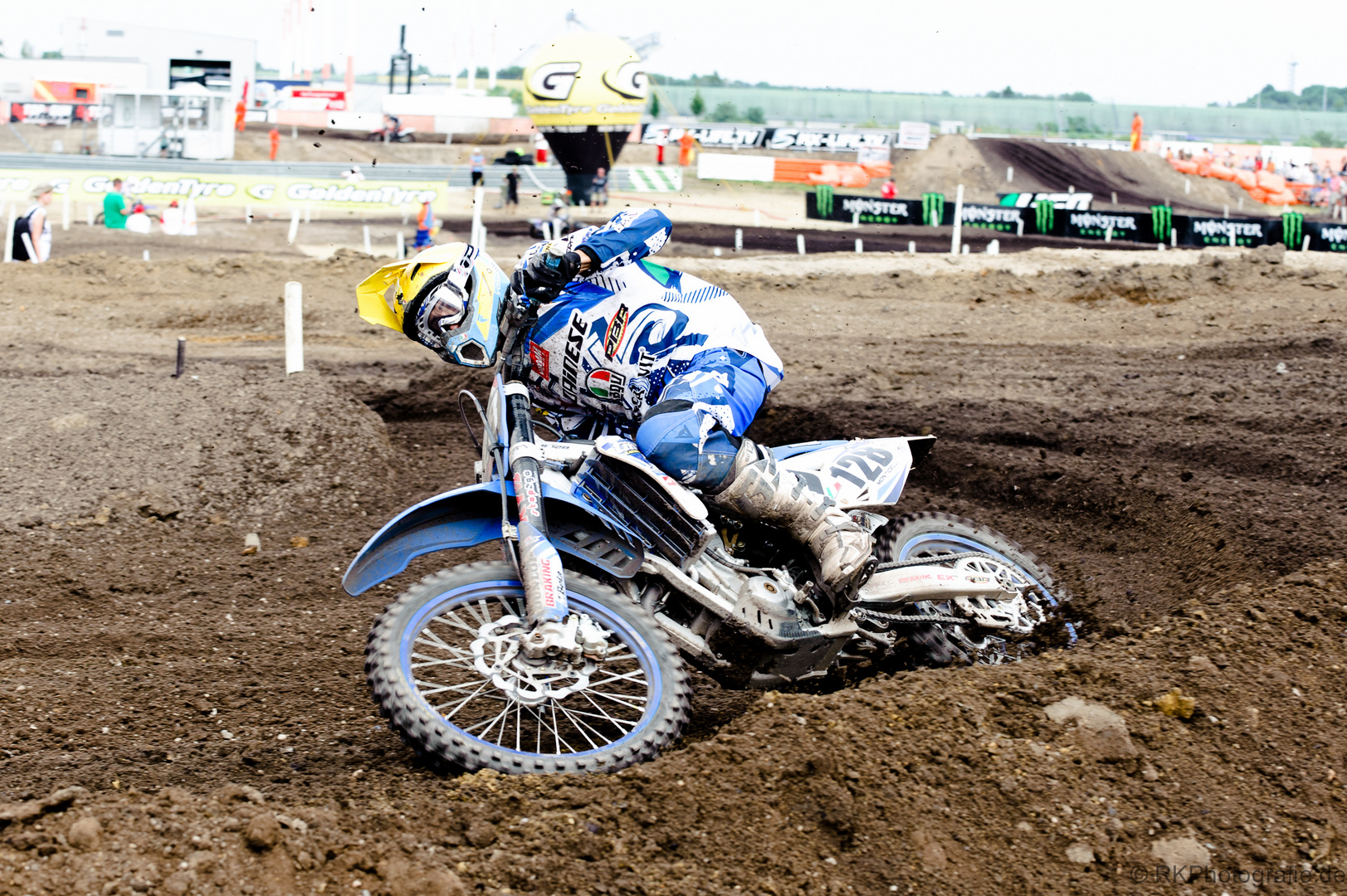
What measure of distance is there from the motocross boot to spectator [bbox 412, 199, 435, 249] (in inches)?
695

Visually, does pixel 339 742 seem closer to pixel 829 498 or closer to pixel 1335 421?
pixel 829 498

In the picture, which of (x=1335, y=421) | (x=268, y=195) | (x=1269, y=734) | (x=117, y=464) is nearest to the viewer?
(x=1269, y=734)

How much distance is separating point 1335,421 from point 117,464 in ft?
28.6

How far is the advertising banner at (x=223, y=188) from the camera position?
2902cm

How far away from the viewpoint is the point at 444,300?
4.23 metres

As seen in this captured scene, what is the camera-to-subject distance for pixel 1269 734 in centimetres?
411

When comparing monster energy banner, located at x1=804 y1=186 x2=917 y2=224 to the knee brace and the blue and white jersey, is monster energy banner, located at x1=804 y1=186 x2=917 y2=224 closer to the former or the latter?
the blue and white jersey

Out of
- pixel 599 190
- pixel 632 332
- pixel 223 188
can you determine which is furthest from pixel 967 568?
pixel 223 188

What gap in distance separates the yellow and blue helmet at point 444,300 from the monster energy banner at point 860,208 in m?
27.3

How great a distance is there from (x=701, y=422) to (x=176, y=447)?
17.6 ft

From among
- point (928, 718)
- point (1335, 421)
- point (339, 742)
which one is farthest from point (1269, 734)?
point (1335, 421)

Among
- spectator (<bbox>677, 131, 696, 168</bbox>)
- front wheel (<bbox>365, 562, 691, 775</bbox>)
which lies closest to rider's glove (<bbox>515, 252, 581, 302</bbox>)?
front wheel (<bbox>365, 562, 691, 775</bbox>)

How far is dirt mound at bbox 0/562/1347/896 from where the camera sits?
3242 millimetres

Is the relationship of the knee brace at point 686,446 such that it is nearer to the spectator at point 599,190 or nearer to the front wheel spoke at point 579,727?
the front wheel spoke at point 579,727
